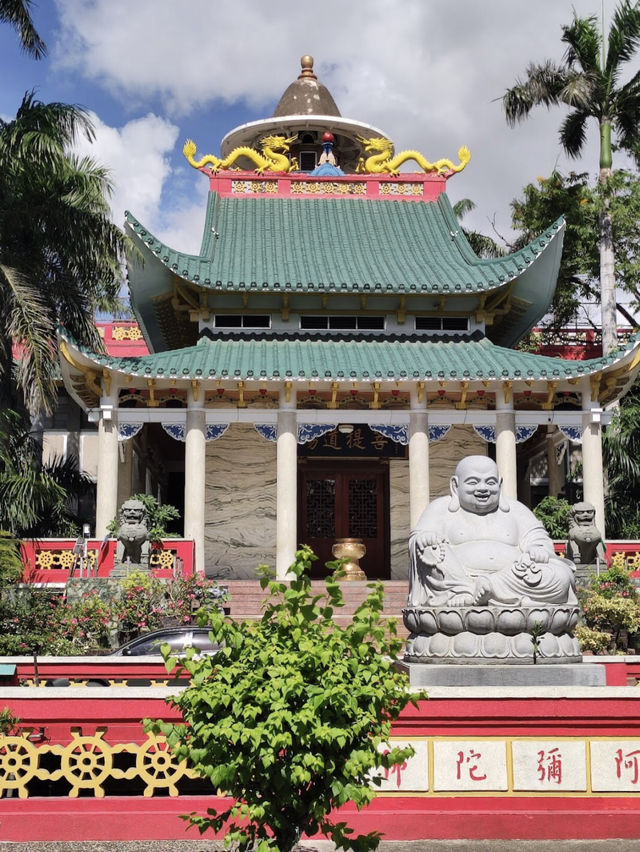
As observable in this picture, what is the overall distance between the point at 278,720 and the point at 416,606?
3.83m

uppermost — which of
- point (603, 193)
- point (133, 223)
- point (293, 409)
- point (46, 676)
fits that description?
point (603, 193)

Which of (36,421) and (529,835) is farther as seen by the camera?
(36,421)

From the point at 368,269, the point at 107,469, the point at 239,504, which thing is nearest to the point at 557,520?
the point at 368,269

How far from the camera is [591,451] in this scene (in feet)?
65.6

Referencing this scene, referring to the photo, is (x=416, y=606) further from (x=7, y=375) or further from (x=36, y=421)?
(x=36, y=421)

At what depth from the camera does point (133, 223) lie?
20.0 metres

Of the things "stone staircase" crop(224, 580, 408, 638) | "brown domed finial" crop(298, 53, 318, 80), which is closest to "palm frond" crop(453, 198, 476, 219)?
"brown domed finial" crop(298, 53, 318, 80)

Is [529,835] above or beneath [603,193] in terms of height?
beneath

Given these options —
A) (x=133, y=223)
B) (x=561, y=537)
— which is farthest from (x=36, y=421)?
(x=561, y=537)

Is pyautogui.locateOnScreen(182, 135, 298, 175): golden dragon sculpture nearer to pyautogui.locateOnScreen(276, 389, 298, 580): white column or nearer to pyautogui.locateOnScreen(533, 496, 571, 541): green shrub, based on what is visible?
pyautogui.locateOnScreen(276, 389, 298, 580): white column

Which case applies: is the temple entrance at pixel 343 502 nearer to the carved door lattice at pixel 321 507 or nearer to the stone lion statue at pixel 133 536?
the carved door lattice at pixel 321 507

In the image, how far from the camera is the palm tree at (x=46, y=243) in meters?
17.7

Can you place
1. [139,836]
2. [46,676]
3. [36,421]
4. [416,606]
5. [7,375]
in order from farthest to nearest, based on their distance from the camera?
[36,421] < [7,375] < [46,676] < [416,606] < [139,836]

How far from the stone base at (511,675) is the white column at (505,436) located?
39.3 feet
